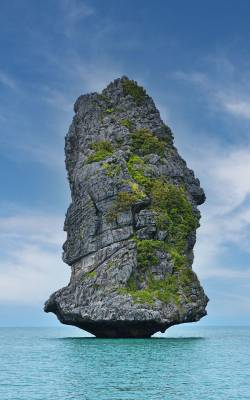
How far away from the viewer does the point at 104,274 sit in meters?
59.1

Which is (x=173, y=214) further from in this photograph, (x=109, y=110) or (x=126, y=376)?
(x=126, y=376)

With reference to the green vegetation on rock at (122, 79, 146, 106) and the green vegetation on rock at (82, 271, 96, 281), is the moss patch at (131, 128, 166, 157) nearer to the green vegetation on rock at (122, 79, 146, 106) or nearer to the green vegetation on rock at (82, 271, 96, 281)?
the green vegetation on rock at (122, 79, 146, 106)

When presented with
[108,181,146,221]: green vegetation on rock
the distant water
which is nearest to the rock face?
[108,181,146,221]: green vegetation on rock

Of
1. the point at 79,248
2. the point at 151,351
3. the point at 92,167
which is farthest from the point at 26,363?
the point at 92,167

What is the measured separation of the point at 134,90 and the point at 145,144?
10.5 m

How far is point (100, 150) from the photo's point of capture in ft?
229

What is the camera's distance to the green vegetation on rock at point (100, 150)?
2680 inches

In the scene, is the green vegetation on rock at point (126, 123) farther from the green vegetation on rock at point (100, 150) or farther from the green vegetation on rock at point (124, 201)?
the green vegetation on rock at point (124, 201)

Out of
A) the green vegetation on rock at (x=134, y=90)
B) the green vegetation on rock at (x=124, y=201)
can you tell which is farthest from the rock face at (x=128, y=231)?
the green vegetation on rock at (x=134, y=90)

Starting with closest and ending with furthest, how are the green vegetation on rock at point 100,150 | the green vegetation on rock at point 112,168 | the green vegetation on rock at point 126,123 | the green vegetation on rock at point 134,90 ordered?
the green vegetation on rock at point 112,168, the green vegetation on rock at point 100,150, the green vegetation on rock at point 126,123, the green vegetation on rock at point 134,90

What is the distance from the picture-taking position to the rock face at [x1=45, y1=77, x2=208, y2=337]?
187ft

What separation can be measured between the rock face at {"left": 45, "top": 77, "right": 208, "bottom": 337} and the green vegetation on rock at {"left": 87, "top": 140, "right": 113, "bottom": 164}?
0.14 meters

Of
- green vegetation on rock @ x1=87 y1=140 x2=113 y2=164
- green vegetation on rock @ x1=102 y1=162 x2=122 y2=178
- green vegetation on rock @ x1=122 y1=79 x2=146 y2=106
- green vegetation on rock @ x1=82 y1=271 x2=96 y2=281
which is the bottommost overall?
green vegetation on rock @ x1=82 y1=271 x2=96 y2=281

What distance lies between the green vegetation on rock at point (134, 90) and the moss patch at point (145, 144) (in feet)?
21.4
